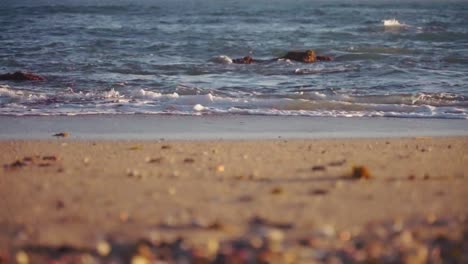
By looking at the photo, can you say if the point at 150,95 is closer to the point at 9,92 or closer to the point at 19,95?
the point at 19,95

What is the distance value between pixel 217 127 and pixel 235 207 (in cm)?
439

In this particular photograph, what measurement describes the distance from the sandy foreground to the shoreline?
68.8 inches

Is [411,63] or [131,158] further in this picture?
[411,63]

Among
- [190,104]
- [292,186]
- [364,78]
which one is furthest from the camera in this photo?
[364,78]

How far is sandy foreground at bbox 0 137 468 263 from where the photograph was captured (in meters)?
2.99

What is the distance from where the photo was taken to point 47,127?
793 cm

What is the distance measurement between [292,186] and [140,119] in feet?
15.5

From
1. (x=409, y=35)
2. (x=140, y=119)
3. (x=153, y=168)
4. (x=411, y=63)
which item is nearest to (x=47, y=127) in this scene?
(x=140, y=119)

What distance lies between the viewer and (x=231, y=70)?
14.7 meters

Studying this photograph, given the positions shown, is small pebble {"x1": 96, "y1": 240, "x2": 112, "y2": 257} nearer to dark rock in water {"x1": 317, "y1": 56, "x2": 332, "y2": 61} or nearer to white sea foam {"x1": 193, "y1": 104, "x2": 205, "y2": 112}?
white sea foam {"x1": 193, "y1": 104, "x2": 205, "y2": 112}

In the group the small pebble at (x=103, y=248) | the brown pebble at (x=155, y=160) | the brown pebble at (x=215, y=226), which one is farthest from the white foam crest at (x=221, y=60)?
the small pebble at (x=103, y=248)

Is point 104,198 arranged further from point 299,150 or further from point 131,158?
point 299,150

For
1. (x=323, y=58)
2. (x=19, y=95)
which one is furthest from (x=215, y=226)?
(x=323, y=58)

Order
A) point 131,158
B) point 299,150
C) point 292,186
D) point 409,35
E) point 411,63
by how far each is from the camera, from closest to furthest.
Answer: point 292,186, point 131,158, point 299,150, point 411,63, point 409,35
